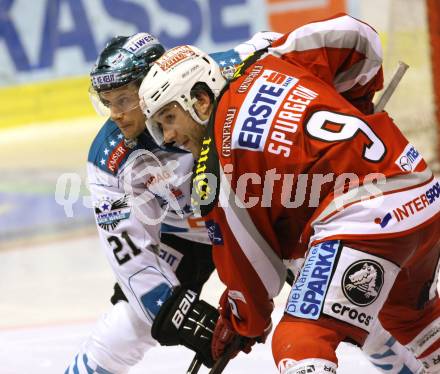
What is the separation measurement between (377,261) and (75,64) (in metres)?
4.79

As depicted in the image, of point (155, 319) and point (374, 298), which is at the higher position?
point (374, 298)

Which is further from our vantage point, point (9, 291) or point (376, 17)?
point (376, 17)

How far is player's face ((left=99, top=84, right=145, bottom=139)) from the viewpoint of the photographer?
10.3 feet

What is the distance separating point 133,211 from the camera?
126 inches

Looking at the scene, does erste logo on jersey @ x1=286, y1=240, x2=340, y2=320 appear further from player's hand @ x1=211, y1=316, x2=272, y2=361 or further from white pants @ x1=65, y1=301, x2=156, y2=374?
white pants @ x1=65, y1=301, x2=156, y2=374

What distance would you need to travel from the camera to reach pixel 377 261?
2.46 m

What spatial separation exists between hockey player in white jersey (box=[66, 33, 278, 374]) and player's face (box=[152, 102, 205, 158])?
424 mm

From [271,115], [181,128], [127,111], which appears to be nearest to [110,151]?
[127,111]

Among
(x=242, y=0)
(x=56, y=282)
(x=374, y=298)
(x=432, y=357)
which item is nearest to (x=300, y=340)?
(x=374, y=298)

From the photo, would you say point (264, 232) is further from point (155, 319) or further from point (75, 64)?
point (75, 64)

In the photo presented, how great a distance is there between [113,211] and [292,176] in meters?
0.83

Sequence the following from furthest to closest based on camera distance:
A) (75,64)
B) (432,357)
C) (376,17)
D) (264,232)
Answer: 1. (75,64)
2. (376,17)
3. (432,357)
4. (264,232)

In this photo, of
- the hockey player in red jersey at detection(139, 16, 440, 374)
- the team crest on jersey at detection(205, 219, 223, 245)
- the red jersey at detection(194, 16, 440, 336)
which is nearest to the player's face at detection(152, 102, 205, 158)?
the hockey player in red jersey at detection(139, 16, 440, 374)

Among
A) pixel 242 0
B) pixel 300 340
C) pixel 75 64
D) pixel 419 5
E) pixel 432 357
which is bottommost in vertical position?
pixel 75 64
